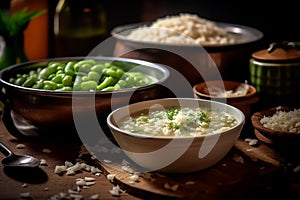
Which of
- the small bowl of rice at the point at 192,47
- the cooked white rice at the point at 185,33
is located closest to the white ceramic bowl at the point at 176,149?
the small bowl of rice at the point at 192,47

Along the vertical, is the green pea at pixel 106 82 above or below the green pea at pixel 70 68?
below

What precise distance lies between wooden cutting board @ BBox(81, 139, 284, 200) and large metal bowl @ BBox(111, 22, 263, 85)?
1.33 ft

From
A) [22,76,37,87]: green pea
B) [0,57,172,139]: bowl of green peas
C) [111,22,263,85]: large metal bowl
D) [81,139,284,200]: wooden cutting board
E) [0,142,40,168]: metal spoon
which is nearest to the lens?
[81,139,284,200]: wooden cutting board

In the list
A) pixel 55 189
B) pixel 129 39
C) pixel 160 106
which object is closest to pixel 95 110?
pixel 160 106

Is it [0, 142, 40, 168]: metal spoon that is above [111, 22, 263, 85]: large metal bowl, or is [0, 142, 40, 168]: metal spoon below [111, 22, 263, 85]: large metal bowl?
below

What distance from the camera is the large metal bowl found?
1683 millimetres

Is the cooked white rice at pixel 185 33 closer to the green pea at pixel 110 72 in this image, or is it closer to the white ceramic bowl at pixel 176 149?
the green pea at pixel 110 72

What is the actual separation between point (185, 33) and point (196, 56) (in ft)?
0.63

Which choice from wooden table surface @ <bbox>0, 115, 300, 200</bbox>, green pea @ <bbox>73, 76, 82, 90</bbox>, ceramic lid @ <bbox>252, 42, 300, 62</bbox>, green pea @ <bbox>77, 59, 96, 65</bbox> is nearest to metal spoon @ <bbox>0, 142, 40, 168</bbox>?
wooden table surface @ <bbox>0, 115, 300, 200</bbox>

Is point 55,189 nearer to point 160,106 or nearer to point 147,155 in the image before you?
point 147,155

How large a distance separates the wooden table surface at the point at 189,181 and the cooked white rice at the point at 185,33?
54cm

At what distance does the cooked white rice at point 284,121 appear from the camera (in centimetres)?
136

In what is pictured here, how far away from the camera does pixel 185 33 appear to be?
1847 millimetres

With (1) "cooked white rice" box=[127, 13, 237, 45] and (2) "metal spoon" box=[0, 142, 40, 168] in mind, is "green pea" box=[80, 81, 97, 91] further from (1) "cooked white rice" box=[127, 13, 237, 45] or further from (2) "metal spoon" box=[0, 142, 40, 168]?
(1) "cooked white rice" box=[127, 13, 237, 45]
